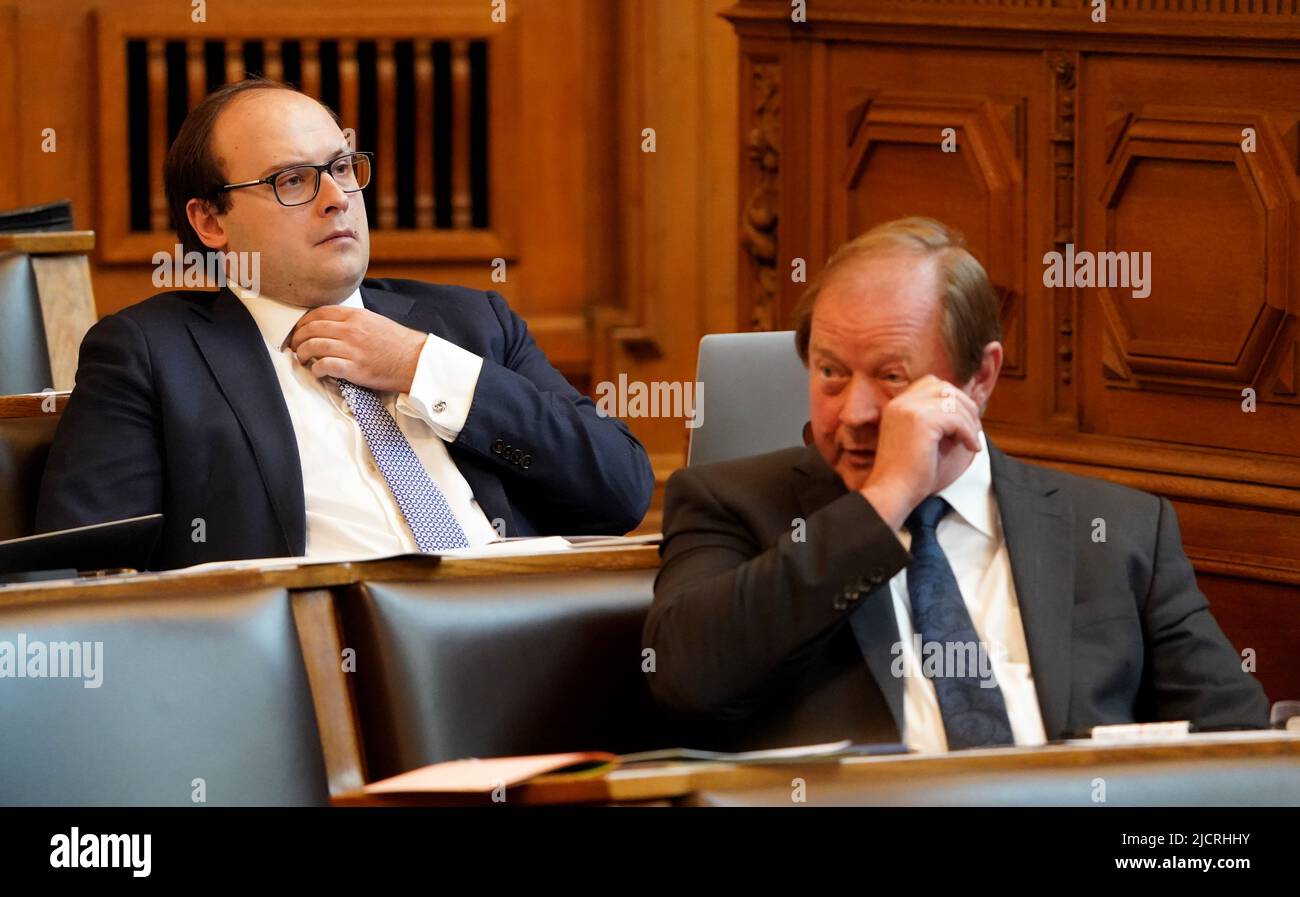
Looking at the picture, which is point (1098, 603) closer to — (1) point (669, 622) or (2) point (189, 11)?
(1) point (669, 622)

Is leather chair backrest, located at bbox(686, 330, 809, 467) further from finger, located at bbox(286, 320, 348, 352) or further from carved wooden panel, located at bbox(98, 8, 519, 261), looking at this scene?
carved wooden panel, located at bbox(98, 8, 519, 261)

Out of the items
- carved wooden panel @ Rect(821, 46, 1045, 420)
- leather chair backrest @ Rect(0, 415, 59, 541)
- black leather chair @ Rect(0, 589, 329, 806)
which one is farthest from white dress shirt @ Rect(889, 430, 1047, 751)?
carved wooden panel @ Rect(821, 46, 1045, 420)

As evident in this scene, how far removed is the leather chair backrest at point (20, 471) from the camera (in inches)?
91.2

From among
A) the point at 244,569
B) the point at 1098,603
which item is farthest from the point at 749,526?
the point at 244,569

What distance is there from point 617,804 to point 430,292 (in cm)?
161

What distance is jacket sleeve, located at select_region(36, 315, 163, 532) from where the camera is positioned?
2264 mm

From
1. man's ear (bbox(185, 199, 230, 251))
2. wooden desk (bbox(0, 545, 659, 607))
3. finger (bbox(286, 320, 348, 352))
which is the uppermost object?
man's ear (bbox(185, 199, 230, 251))

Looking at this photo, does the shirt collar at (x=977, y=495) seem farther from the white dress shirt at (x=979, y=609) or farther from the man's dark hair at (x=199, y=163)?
the man's dark hair at (x=199, y=163)

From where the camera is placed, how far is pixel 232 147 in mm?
2586

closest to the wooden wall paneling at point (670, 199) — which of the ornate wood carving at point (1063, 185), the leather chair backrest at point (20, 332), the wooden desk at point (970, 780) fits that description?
the ornate wood carving at point (1063, 185)

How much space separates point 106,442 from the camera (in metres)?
2.33

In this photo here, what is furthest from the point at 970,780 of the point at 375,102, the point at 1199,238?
the point at 375,102

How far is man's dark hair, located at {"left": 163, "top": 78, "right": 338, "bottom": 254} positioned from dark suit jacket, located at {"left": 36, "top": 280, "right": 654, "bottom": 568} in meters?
0.12

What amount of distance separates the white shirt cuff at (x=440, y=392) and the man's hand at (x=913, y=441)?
896mm
